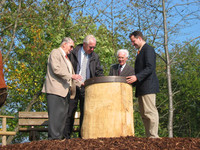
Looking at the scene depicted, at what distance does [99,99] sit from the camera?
4.88 meters

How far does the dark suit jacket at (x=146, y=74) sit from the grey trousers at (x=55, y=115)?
1432 mm

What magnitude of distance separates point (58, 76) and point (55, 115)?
2.36 ft

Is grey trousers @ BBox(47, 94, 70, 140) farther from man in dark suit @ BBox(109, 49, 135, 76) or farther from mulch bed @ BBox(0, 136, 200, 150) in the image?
man in dark suit @ BBox(109, 49, 135, 76)

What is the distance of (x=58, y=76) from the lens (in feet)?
18.4

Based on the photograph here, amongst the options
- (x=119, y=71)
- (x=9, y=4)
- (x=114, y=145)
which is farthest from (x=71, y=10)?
(x=114, y=145)

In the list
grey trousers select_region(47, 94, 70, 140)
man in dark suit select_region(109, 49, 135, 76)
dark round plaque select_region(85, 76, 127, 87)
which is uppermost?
man in dark suit select_region(109, 49, 135, 76)

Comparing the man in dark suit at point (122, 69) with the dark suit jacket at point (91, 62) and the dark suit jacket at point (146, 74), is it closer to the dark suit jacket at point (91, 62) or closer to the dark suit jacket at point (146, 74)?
the dark suit jacket at point (91, 62)

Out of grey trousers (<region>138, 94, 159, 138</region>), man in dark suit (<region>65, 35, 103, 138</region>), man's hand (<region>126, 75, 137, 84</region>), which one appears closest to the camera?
man's hand (<region>126, 75, 137, 84</region>)

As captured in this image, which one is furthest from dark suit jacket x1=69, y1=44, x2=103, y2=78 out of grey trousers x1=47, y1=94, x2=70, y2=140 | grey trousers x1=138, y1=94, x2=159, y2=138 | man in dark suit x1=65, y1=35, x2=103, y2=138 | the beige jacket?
grey trousers x1=138, y1=94, x2=159, y2=138

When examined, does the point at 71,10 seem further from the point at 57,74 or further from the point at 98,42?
the point at 57,74

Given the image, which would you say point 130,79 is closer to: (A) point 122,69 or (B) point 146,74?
(B) point 146,74

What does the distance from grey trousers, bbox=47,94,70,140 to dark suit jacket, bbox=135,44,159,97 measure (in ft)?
4.70

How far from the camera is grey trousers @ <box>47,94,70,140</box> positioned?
17.7 feet

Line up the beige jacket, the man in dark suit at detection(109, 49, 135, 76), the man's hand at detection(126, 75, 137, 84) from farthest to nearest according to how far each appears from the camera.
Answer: the man in dark suit at detection(109, 49, 135, 76) < the beige jacket < the man's hand at detection(126, 75, 137, 84)
